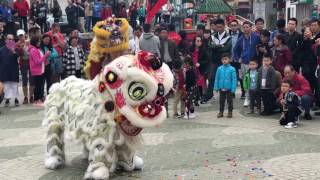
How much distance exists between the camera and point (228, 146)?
811cm

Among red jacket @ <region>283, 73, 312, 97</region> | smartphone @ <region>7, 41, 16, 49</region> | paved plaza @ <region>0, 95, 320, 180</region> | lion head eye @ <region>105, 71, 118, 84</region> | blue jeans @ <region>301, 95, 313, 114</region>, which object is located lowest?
paved plaza @ <region>0, 95, 320, 180</region>

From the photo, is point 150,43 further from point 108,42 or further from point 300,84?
point 108,42

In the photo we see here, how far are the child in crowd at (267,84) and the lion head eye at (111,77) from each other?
5.42 meters

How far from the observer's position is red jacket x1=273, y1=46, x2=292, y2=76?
11047 mm

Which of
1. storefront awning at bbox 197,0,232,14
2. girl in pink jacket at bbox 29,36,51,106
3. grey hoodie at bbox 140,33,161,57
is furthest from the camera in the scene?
storefront awning at bbox 197,0,232,14

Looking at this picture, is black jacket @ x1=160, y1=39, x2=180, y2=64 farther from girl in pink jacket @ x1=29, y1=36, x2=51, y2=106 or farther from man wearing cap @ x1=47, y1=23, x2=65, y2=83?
girl in pink jacket @ x1=29, y1=36, x2=51, y2=106

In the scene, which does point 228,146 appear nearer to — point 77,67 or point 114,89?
point 114,89

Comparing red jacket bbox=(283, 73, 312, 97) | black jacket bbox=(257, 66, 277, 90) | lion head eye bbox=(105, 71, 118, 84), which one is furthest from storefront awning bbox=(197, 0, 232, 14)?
lion head eye bbox=(105, 71, 118, 84)

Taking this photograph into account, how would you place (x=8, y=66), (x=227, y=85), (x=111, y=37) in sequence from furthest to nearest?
1. (x=8, y=66)
2. (x=227, y=85)
3. (x=111, y=37)

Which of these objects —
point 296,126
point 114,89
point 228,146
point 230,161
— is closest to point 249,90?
point 296,126

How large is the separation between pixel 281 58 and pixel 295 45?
15.8 inches

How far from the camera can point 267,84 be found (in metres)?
10.8

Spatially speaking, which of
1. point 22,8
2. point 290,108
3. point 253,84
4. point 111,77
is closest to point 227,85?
point 253,84

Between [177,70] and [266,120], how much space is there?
2088 millimetres
